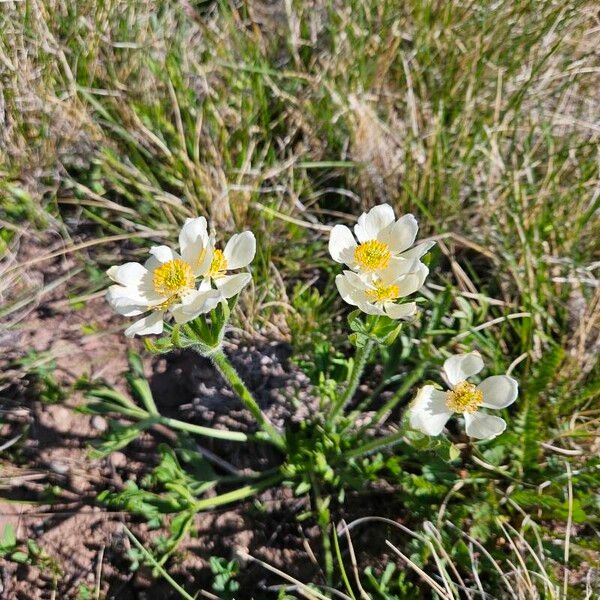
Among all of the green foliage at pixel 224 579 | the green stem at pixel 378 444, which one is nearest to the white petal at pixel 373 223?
the green stem at pixel 378 444

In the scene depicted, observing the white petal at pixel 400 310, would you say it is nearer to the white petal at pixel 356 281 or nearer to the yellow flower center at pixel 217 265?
the white petal at pixel 356 281

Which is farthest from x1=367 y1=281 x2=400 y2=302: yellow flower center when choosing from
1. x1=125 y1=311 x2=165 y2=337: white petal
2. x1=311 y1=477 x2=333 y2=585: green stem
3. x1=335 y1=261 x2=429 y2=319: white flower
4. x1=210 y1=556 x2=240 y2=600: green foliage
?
x1=210 y1=556 x2=240 y2=600: green foliage

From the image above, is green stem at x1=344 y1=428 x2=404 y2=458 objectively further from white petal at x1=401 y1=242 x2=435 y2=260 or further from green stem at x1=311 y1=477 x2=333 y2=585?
white petal at x1=401 y1=242 x2=435 y2=260

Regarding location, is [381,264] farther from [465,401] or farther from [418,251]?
[465,401]

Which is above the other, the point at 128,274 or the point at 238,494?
the point at 128,274

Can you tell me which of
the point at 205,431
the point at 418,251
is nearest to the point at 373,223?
the point at 418,251

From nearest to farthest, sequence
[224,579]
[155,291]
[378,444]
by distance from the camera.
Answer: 1. [155,291]
2. [378,444]
3. [224,579]

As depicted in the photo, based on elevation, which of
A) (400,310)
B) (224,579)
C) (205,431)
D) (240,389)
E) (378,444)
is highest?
(400,310)
